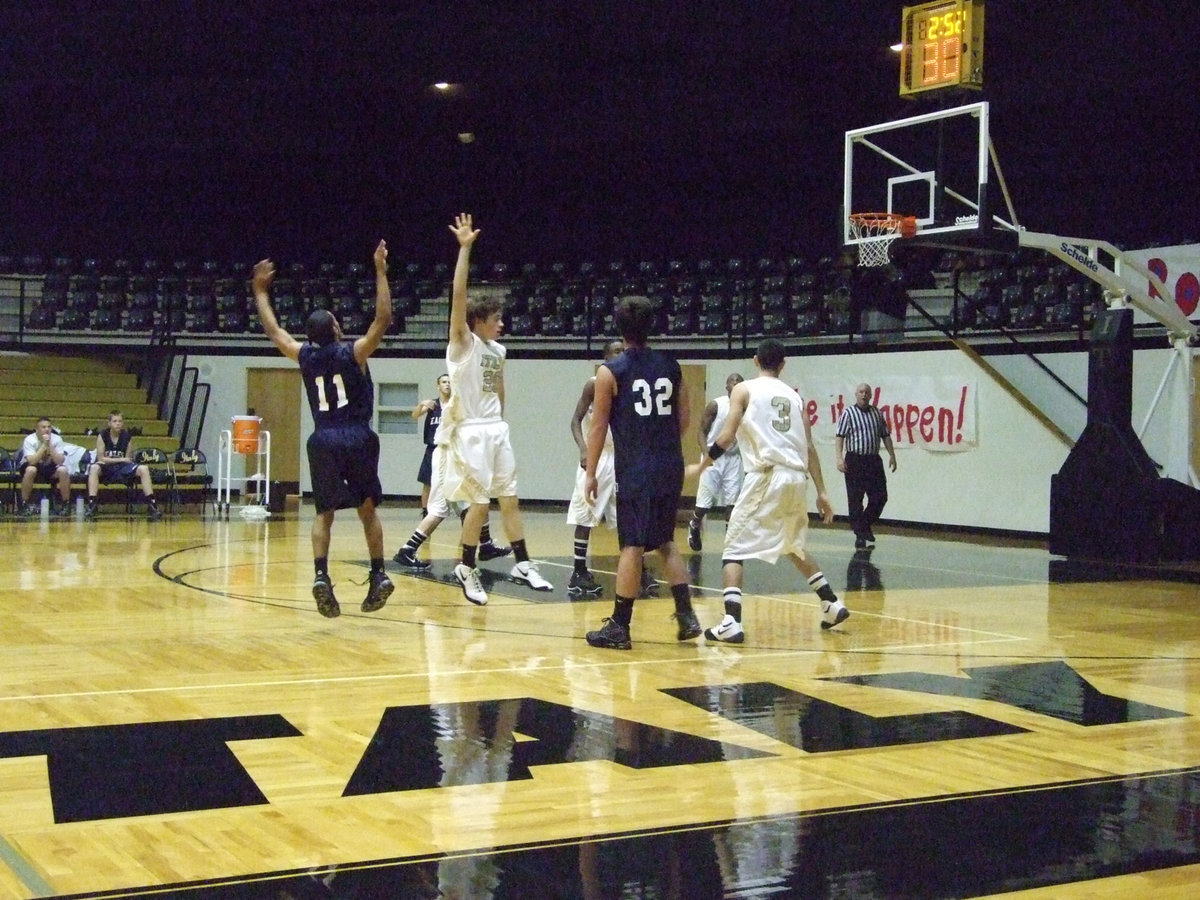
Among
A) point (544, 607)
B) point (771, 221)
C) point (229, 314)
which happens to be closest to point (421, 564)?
point (544, 607)

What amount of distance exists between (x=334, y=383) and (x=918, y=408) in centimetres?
1157

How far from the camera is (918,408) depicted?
18125 mm

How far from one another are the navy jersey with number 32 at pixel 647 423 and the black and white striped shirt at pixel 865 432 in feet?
26.2

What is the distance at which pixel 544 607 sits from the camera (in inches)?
362

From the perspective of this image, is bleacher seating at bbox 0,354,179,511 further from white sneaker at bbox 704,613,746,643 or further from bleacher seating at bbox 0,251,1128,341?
white sneaker at bbox 704,613,746,643

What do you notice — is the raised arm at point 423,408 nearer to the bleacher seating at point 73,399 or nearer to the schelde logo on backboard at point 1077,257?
the schelde logo on backboard at point 1077,257

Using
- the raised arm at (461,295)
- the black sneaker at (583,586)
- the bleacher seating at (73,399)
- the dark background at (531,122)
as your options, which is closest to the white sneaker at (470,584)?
the black sneaker at (583,586)

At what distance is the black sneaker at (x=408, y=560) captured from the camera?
1084 centimetres

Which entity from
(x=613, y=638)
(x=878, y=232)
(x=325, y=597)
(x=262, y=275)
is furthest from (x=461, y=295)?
(x=878, y=232)

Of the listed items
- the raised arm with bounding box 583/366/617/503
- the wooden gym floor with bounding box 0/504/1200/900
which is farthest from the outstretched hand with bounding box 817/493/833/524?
the raised arm with bounding box 583/366/617/503

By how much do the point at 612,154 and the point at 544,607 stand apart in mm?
17149

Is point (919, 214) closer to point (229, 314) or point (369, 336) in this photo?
point (369, 336)

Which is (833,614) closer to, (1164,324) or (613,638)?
(613,638)

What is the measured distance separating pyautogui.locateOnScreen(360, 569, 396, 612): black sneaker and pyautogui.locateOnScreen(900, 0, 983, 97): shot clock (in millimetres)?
8196
